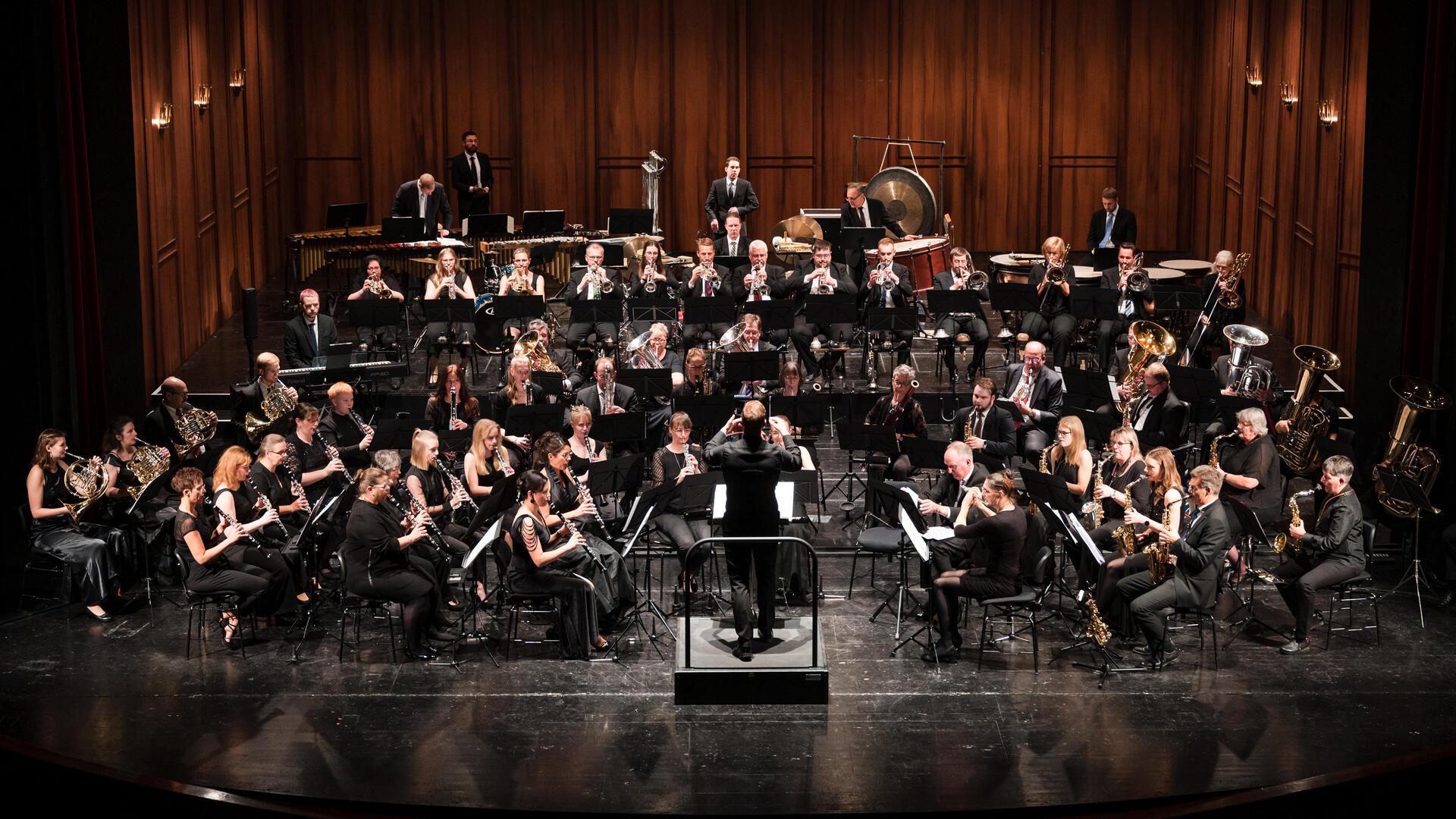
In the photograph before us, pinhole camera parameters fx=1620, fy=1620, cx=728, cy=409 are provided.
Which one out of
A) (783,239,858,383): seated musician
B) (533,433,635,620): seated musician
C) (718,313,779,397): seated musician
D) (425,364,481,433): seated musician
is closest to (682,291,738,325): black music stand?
(718,313,779,397): seated musician

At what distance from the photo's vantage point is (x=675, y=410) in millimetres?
10797

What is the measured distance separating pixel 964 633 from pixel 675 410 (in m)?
2.57

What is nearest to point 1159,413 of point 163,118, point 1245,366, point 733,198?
point 1245,366

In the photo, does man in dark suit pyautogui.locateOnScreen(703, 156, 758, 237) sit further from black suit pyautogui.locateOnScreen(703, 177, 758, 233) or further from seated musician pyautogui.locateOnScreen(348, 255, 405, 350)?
seated musician pyautogui.locateOnScreen(348, 255, 405, 350)

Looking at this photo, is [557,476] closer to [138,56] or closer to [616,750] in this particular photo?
[616,750]

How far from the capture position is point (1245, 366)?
1123cm

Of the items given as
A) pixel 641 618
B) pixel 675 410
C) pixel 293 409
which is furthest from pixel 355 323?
pixel 641 618

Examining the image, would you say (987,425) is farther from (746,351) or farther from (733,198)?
(733,198)

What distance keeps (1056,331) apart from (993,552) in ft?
16.4

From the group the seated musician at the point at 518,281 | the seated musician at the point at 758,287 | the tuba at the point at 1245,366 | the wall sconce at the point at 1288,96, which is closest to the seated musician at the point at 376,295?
the seated musician at the point at 518,281

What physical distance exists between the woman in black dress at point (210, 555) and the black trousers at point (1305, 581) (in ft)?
19.0

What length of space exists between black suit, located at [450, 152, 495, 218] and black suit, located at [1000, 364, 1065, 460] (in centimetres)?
758

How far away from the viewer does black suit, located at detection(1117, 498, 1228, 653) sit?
344 inches

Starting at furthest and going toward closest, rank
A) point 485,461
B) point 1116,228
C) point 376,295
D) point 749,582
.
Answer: point 1116,228 < point 376,295 < point 485,461 < point 749,582
